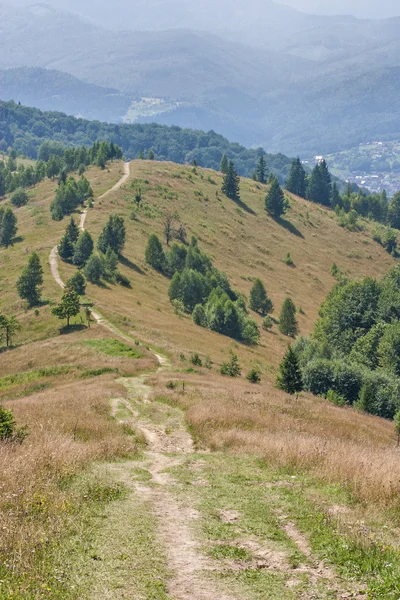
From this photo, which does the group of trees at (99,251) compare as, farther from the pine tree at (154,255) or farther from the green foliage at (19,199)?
the green foliage at (19,199)

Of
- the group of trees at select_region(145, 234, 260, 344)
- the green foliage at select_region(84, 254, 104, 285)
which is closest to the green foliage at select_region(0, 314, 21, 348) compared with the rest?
the green foliage at select_region(84, 254, 104, 285)

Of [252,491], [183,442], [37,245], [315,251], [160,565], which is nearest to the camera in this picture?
[160,565]

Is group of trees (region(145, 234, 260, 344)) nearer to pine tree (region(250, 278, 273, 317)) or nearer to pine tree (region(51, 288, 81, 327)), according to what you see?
pine tree (region(250, 278, 273, 317))

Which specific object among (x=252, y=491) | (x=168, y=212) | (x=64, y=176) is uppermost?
(x=64, y=176)

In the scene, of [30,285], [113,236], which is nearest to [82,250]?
[113,236]

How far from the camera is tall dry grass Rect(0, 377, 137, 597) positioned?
10.5m

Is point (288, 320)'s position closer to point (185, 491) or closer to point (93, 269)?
point (93, 269)

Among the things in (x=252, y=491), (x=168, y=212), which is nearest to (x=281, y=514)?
(x=252, y=491)

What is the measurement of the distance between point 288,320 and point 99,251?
39.0 meters

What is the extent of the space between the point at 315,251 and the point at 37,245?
85.5 meters

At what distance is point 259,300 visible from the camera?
11112cm

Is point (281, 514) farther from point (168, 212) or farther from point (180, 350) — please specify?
point (168, 212)

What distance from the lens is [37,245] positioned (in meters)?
106

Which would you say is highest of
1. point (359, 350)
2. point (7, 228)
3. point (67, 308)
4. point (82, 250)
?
point (7, 228)
